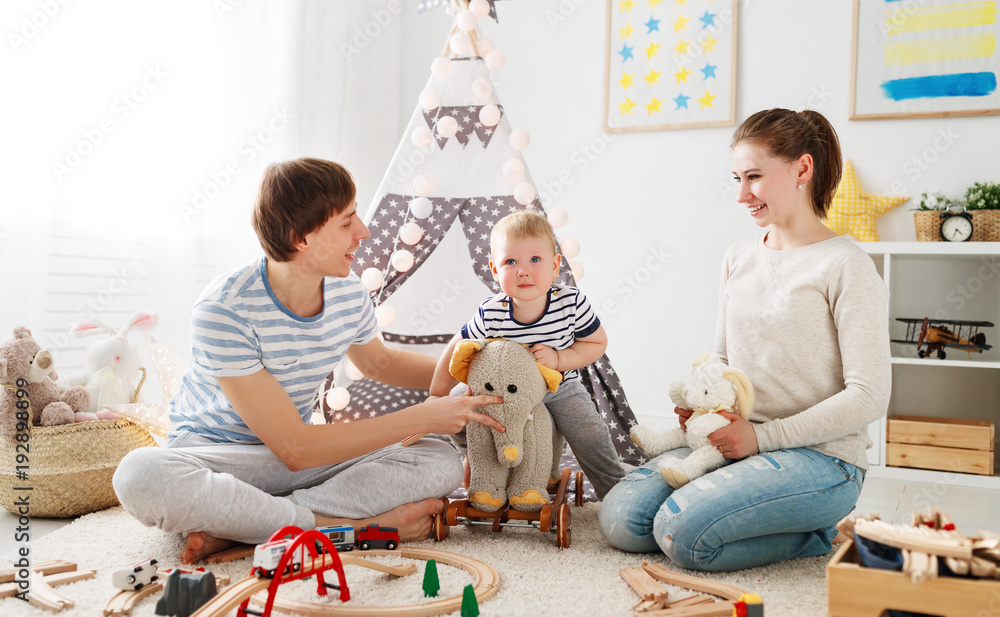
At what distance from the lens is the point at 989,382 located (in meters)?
2.69

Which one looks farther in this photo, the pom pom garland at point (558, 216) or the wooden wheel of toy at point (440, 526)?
the pom pom garland at point (558, 216)

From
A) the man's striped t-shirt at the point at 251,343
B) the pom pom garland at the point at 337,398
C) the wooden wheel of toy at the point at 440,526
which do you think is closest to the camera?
the man's striped t-shirt at the point at 251,343

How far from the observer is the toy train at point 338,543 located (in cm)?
104

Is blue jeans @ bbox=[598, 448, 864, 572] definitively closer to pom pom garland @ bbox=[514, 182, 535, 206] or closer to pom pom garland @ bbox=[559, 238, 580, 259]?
pom pom garland @ bbox=[559, 238, 580, 259]

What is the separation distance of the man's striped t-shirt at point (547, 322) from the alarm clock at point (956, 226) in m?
1.57

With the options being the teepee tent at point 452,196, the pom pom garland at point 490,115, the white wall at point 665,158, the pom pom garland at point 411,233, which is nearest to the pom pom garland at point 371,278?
the teepee tent at point 452,196

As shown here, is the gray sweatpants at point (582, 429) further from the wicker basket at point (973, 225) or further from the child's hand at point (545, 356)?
the wicker basket at point (973, 225)

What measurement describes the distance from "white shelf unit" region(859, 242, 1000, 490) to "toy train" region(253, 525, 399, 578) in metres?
2.02

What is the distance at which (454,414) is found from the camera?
1535 millimetres

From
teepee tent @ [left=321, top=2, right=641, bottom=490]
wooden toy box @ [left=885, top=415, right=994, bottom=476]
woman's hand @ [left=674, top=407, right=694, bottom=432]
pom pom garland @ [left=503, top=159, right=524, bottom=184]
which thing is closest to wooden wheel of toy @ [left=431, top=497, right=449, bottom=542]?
woman's hand @ [left=674, top=407, right=694, bottom=432]

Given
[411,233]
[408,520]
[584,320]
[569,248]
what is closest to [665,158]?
[569,248]

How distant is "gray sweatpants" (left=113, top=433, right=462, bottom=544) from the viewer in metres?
1.37

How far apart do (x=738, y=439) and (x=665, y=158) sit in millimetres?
1893

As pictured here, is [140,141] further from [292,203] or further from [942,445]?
[942,445]
